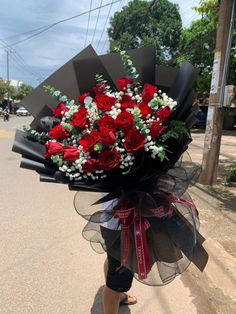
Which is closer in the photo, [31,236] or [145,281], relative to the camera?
[145,281]

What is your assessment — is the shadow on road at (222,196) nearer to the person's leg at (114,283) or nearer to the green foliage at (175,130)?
the person's leg at (114,283)

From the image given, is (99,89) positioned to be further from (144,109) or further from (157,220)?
(157,220)

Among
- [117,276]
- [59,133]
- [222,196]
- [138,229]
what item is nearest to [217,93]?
[222,196]

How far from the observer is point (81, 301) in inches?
129

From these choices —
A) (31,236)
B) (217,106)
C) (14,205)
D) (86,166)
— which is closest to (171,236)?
(86,166)

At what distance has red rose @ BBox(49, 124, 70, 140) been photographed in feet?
7.03

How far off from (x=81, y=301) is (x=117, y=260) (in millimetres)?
998

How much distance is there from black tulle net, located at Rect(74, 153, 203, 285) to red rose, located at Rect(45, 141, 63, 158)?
33 cm

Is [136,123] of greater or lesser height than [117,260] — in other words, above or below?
A: above

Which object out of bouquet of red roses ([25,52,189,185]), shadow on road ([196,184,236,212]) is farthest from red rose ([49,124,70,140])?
shadow on road ([196,184,236,212])

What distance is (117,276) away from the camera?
2.55 meters

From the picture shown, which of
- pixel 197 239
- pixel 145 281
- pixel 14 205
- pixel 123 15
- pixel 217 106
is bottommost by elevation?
pixel 14 205

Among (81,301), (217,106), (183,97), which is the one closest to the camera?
(183,97)

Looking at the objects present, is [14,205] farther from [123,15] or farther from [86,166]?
[123,15]
